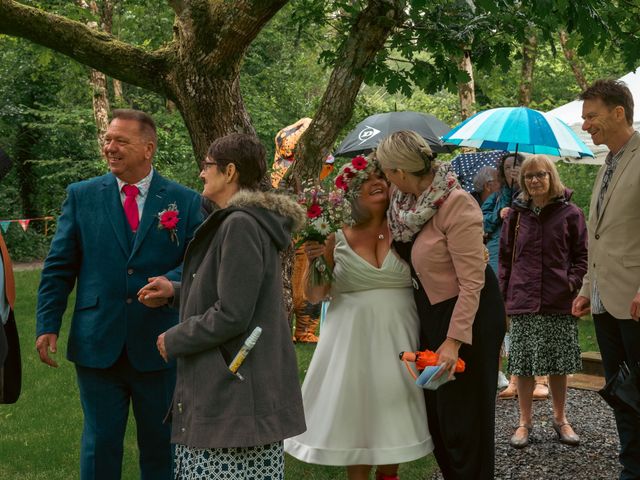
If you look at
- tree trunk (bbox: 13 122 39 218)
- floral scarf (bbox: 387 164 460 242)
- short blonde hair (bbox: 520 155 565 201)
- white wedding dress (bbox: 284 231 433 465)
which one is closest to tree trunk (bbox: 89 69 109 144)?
tree trunk (bbox: 13 122 39 218)

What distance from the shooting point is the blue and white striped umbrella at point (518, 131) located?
7.92 m

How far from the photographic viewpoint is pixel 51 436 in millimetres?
6719

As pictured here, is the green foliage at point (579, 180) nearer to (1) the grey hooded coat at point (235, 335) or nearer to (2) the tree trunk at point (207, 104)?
(2) the tree trunk at point (207, 104)

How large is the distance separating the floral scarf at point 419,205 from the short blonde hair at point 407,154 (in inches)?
3.9

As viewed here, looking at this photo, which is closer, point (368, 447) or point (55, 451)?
point (368, 447)

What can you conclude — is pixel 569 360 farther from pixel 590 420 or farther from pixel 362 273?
pixel 362 273

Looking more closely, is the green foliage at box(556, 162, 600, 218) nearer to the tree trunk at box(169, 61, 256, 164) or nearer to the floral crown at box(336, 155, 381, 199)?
the tree trunk at box(169, 61, 256, 164)

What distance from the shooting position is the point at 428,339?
4.57 meters

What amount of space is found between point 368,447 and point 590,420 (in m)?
3.22

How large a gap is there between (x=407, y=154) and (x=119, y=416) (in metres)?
1.93

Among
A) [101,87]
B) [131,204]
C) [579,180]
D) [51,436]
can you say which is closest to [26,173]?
[101,87]

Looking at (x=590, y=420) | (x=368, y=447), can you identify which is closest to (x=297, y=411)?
(x=368, y=447)

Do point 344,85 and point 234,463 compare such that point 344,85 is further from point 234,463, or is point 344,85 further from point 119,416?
point 234,463

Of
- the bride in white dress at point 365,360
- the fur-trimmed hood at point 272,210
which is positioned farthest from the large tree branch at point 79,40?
the fur-trimmed hood at point 272,210
